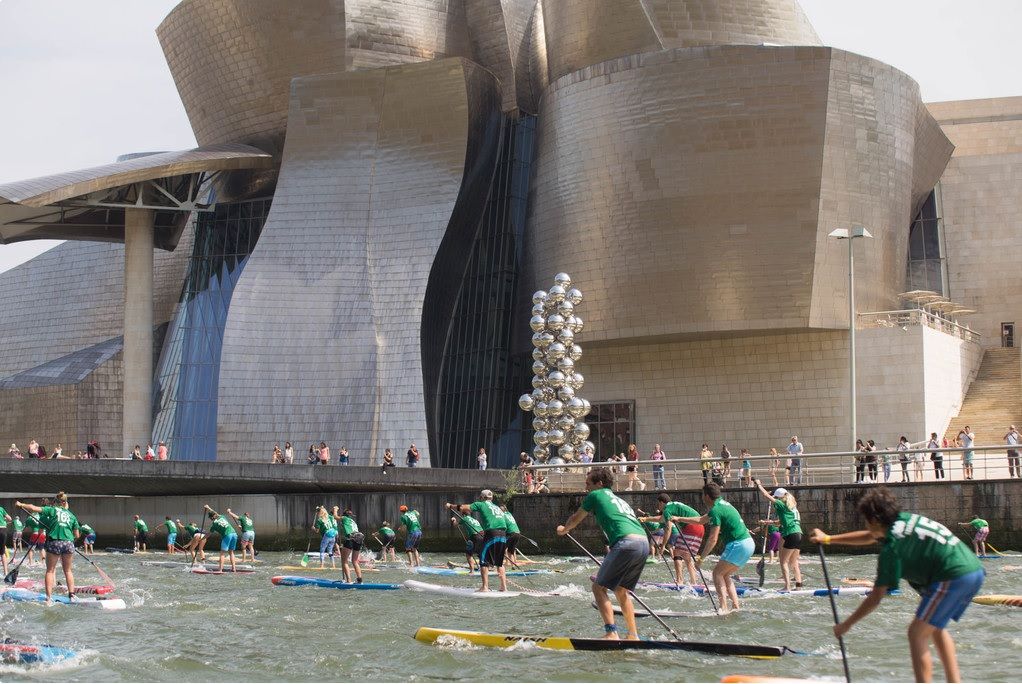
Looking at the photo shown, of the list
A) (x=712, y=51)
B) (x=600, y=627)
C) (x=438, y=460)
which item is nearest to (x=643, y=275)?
(x=712, y=51)

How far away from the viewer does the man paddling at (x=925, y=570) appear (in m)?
8.02

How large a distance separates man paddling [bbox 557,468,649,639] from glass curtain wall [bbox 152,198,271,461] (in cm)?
3365

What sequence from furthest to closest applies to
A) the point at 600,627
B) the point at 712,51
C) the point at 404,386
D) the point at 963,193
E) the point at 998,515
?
the point at 963,193 < the point at 404,386 < the point at 712,51 < the point at 998,515 < the point at 600,627

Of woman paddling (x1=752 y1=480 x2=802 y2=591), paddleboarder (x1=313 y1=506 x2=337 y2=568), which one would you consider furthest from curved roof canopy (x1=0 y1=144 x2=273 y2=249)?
woman paddling (x1=752 y1=480 x2=802 y2=591)

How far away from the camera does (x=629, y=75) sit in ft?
129

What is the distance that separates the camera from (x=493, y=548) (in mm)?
19109

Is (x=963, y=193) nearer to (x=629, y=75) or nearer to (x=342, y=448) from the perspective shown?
(x=629, y=75)

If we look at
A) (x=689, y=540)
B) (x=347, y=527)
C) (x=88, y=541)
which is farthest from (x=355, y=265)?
(x=689, y=540)

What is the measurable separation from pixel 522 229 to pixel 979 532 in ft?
77.0

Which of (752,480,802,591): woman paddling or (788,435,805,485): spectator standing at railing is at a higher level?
(788,435,805,485): spectator standing at railing

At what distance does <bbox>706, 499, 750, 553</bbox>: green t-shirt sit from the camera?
14.4m

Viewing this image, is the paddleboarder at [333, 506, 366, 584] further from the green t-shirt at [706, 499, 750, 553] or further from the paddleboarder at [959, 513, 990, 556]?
the paddleboarder at [959, 513, 990, 556]

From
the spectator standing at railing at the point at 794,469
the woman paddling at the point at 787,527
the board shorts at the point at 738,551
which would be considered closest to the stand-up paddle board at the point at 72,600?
the board shorts at the point at 738,551

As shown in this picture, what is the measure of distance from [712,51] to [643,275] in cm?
674
